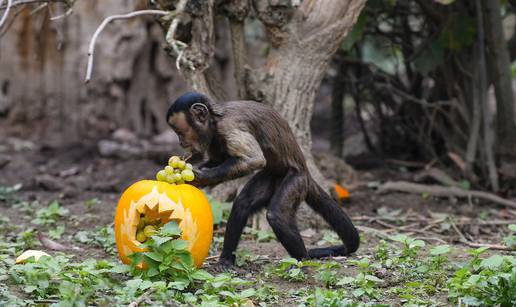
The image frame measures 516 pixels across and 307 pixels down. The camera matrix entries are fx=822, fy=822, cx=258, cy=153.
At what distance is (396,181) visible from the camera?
370 inches

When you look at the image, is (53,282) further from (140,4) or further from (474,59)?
(474,59)

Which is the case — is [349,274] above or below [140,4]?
below

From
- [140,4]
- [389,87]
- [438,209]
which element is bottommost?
[438,209]

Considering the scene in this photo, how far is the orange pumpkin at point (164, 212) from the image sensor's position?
5.04 m

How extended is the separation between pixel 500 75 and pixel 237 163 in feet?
14.3

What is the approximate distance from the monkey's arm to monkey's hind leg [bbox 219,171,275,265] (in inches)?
17.2

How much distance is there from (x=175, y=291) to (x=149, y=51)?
24.5 feet

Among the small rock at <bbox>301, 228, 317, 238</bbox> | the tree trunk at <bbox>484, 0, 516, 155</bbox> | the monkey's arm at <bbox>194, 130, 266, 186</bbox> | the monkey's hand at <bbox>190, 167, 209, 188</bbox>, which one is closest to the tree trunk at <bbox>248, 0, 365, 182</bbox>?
the small rock at <bbox>301, 228, 317, 238</bbox>

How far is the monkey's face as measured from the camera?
5.46 m

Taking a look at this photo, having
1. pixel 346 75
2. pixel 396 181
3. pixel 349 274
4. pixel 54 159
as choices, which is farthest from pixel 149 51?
pixel 349 274

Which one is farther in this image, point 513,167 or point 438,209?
point 513,167

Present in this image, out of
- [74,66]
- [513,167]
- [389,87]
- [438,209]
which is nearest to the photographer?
[438,209]

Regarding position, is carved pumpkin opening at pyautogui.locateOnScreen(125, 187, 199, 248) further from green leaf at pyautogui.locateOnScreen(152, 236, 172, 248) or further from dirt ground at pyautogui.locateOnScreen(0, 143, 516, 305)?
dirt ground at pyautogui.locateOnScreen(0, 143, 516, 305)

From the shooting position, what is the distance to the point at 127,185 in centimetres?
920
